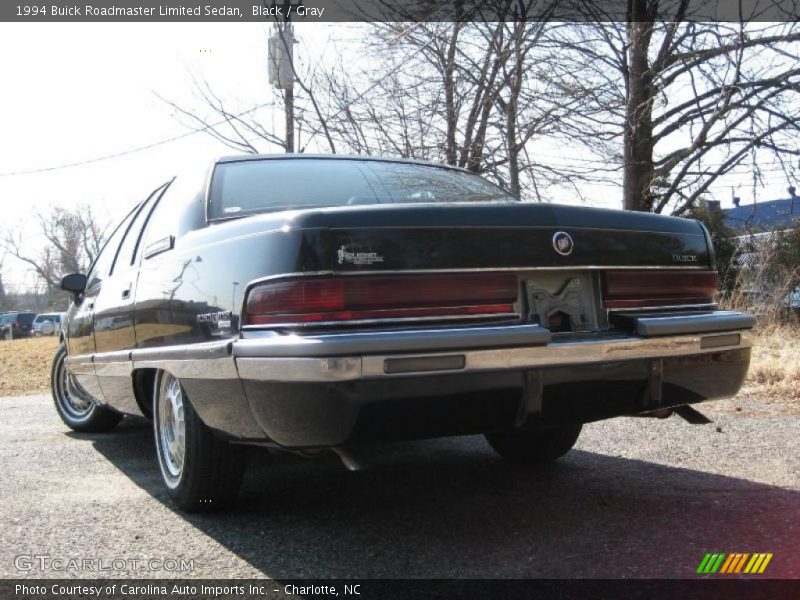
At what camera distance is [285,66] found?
A: 39.2 feet

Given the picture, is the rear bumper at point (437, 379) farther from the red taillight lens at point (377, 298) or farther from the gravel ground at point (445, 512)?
the gravel ground at point (445, 512)

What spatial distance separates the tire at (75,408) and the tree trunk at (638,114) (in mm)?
7207

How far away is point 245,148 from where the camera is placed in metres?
12.7

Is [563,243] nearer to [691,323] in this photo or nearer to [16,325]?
[691,323]

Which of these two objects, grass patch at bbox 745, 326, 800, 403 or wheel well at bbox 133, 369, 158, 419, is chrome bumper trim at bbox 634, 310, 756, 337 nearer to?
wheel well at bbox 133, 369, 158, 419

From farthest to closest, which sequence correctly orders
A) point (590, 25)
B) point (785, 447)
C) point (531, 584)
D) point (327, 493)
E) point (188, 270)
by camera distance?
1. point (590, 25)
2. point (785, 447)
3. point (327, 493)
4. point (188, 270)
5. point (531, 584)

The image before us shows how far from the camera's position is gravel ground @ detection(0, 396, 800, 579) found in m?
2.81

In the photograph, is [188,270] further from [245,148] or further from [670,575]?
[245,148]

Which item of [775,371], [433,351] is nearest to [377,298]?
[433,351]

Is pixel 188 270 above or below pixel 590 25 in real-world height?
below

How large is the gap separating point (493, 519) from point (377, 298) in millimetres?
1196

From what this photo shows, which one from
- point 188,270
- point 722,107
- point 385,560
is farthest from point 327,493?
point 722,107

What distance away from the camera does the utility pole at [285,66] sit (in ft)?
39.1

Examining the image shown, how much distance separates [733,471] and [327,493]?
6.59ft
